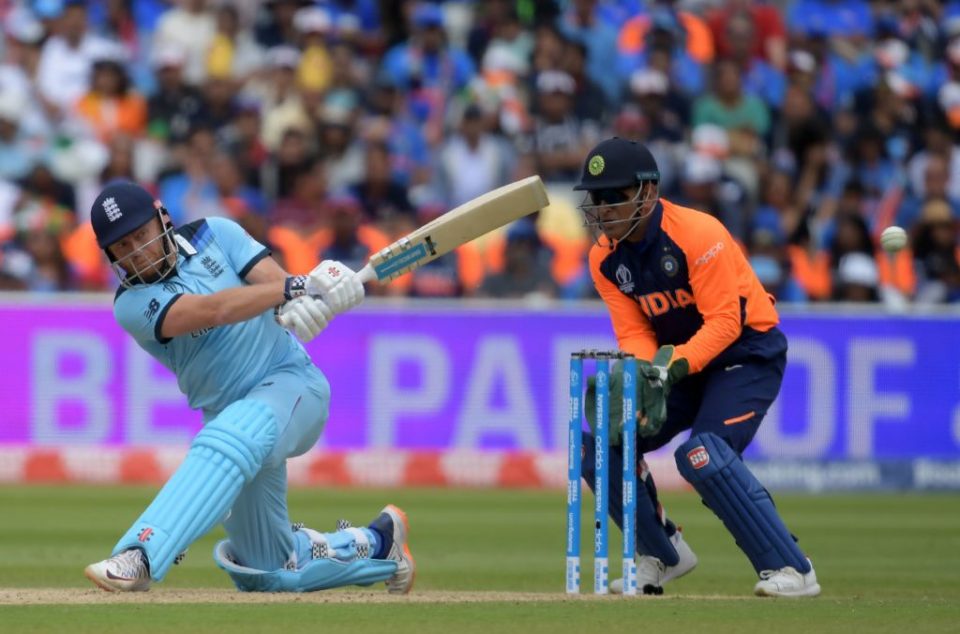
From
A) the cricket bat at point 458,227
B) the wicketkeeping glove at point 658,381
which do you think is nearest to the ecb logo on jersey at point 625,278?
the wicketkeeping glove at point 658,381

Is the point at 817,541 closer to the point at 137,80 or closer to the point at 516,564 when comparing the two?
the point at 516,564

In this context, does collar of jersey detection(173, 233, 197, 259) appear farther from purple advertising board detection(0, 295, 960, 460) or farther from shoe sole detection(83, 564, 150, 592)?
purple advertising board detection(0, 295, 960, 460)

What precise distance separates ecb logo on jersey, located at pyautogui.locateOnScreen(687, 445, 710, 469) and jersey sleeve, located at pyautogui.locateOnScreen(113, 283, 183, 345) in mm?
1888

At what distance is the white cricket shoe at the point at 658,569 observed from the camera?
267 inches

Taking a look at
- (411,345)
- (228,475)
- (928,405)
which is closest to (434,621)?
(228,475)

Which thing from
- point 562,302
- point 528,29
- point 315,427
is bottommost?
point 315,427

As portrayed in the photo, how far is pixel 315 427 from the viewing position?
253 inches

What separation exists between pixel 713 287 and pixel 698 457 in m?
0.63

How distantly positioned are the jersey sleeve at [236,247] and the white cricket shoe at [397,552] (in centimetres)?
115

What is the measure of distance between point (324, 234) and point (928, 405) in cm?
446

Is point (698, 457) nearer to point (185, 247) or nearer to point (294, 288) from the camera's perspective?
point (294, 288)

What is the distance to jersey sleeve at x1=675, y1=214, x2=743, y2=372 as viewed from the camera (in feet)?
21.0

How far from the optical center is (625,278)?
667 cm

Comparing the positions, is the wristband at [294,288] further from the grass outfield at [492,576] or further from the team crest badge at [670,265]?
the team crest badge at [670,265]
